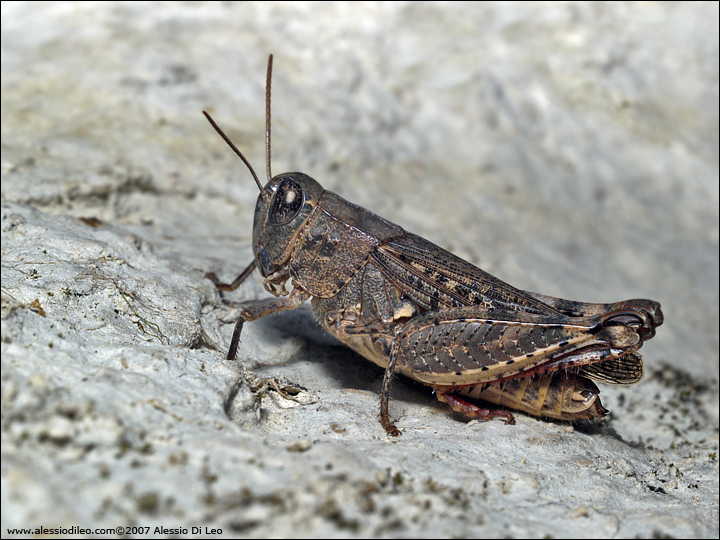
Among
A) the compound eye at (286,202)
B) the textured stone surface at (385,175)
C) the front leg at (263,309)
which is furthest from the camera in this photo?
the compound eye at (286,202)

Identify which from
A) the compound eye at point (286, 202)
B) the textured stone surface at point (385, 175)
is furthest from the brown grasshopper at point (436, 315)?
the textured stone surface at point (385, 175)

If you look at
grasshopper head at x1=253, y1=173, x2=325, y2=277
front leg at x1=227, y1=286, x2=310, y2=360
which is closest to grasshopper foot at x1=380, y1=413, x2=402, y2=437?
front leg at x1=227, y1=286, x2=310, y2=360

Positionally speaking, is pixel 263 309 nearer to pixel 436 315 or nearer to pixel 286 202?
pixel 286 202

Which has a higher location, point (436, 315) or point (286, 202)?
point (286, 202)

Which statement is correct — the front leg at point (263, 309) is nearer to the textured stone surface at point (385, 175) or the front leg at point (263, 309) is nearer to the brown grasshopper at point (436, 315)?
the brown grasshopper at point (436, 315)

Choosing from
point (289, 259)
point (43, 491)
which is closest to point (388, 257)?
point (289, 259)

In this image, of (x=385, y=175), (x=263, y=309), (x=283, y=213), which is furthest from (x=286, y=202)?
(x=385, y=175)

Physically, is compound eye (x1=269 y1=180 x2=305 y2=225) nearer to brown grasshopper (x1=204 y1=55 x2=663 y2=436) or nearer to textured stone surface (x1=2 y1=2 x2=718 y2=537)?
brown grasshopper (x1=204 y1=55 x2=663 y2=436)
